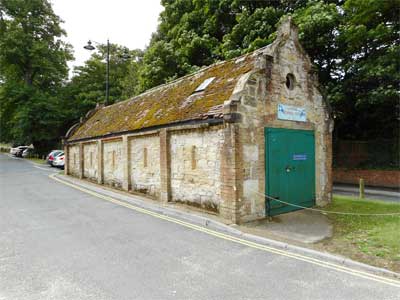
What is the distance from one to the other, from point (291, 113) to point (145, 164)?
6340 millimetres

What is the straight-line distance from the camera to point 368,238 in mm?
6711

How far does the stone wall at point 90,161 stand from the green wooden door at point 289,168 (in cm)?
1165

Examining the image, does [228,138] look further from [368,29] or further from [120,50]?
[120,50]

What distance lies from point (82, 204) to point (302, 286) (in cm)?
900

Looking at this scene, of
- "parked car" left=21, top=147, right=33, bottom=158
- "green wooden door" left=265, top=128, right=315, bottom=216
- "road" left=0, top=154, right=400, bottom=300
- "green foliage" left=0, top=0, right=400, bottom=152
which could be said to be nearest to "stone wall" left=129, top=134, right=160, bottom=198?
"road" left=0, top=154, right=400, bottom=300

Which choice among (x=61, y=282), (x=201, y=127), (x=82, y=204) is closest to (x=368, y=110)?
(x=201, y=127)

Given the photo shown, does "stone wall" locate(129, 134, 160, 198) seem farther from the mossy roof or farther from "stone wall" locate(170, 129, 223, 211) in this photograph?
"stone wall" locate(170, 129, 223, 211)

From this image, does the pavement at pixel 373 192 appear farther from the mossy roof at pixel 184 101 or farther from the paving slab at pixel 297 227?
the mossy roof at pixel 184 101

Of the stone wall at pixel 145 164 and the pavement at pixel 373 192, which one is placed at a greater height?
the stone wall at pixel 145 164

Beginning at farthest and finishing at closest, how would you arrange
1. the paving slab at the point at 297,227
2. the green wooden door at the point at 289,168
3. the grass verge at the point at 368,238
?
the green wooden door at the point at 289,168 < the paving slab at the point at 297,227 < the grass verge at the point at 368,238

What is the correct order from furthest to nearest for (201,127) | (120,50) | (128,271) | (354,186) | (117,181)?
(120,50), (354,186), (117,181), (201,127), (128,271)

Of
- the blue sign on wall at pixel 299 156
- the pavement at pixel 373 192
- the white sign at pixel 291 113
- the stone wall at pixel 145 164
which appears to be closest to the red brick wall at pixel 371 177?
the pavement at pixel 373 192

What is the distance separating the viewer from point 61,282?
4500 millimetres

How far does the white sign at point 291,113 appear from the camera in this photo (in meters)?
9.19
